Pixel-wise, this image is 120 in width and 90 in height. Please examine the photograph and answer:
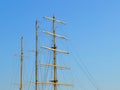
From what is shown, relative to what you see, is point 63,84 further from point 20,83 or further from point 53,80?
point 20,83

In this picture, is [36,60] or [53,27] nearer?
[36,60]

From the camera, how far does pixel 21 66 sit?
94062mm

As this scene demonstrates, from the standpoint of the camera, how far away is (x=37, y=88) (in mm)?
85688

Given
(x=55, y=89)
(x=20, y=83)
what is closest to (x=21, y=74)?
→ (x=20, y=83)

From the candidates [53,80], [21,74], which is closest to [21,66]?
[21,74]

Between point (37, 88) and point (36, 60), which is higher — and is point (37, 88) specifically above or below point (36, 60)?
below

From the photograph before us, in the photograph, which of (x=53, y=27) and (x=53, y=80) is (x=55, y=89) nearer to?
(x=53, y=80)

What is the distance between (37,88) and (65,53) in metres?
13.5

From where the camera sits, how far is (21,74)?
303 feet

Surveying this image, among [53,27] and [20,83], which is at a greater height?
[53,27]

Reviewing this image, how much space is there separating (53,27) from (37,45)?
814 centimetres

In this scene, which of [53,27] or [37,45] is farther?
[53,27]

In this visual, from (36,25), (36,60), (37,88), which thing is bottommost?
(37,88)

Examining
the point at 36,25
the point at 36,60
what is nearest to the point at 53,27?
the point at 36,25
